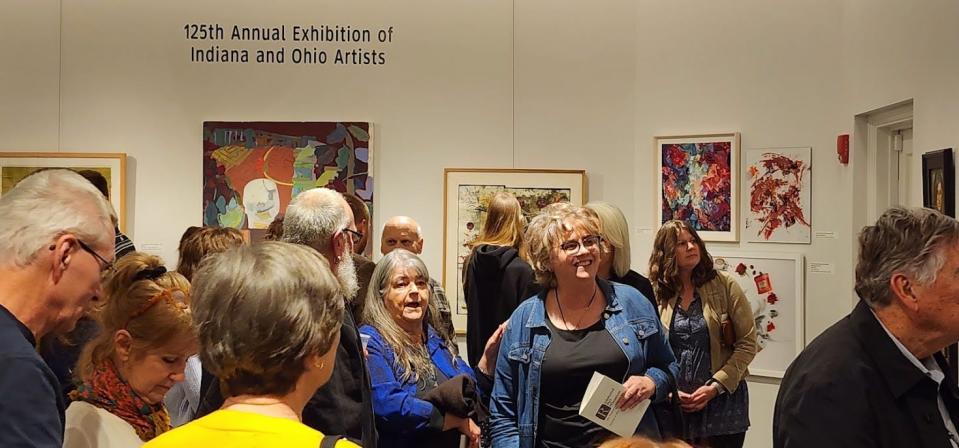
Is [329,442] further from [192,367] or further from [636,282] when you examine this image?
[636,282]

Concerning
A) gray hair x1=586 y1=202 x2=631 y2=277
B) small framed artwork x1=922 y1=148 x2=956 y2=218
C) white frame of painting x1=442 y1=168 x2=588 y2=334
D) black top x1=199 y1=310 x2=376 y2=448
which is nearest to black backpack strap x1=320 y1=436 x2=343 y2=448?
black top x1=199 y1=310 x2=376 y2=448

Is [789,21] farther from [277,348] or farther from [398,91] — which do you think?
[277,348]

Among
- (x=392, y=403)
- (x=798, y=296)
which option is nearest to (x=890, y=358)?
(x=392, y=403)

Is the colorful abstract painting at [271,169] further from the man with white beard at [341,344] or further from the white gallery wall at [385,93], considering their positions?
the man with white beard at [341,344]

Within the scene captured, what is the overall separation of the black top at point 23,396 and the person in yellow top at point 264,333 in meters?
0.25

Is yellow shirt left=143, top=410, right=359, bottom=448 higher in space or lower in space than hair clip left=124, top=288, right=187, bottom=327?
lower

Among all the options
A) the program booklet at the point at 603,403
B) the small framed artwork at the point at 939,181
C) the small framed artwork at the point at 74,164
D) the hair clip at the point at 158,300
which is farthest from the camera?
the small framed artwork at the point at 74,164

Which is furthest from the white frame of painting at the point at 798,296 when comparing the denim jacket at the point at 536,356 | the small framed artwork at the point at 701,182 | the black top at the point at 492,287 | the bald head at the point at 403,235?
the denim jacket at the point at 536,356

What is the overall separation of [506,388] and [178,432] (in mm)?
2108

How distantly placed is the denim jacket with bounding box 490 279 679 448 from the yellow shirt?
1.96 metres

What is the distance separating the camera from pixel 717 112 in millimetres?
5926

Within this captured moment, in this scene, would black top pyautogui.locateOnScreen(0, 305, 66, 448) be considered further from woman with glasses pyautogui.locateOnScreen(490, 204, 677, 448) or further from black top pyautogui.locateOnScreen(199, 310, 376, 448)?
woman with glasses pyautogui.locateOnScreen(490, 204, 677, 448)

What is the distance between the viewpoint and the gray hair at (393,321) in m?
3.40

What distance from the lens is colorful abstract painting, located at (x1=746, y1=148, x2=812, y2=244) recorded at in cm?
572
